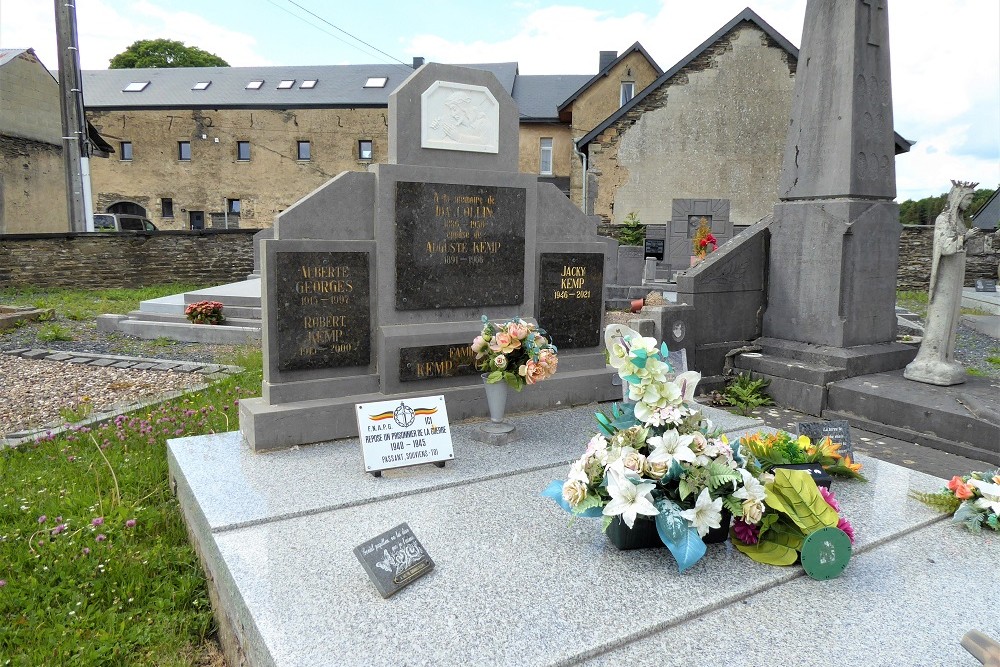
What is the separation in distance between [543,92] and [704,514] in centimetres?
3158

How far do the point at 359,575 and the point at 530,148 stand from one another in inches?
1133

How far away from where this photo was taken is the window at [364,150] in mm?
30281

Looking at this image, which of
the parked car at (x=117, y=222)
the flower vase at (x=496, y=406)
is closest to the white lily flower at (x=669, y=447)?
the flower vase at (x=496, y=406)

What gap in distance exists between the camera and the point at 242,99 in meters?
30.4

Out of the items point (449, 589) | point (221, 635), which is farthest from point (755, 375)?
point (221, 635)

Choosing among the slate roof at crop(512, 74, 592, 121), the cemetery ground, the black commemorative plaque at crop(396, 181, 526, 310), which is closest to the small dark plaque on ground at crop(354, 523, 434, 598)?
the cemetery ground

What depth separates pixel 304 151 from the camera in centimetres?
3059

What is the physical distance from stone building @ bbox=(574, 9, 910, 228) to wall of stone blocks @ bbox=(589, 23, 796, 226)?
0.03 meters

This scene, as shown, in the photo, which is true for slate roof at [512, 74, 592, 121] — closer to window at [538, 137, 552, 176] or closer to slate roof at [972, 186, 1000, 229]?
window at [538, 137, 552, 176]

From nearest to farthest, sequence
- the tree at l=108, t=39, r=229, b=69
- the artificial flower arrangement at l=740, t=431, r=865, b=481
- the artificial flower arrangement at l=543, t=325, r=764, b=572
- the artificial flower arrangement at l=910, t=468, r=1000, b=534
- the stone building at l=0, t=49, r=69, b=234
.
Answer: the artificial flower arrangement at l=543, t=325, r=764, b=572 → the artificial flower arrangement at l=910, t=468, r=1000, b=534 → the artificial flower arrangement at l=740, t=431, r=865, b=481 → the stone building at l=0, t=49, r=69, b=234 → the tree at l=108, t=39, r=229, b=69

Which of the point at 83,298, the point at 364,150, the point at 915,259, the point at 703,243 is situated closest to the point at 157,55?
the point at 364,150

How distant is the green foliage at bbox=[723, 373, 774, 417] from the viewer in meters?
6.39

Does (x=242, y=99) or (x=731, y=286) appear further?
(x=242, y=99)

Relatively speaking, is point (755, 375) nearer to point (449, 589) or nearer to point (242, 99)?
point (449, 589)
